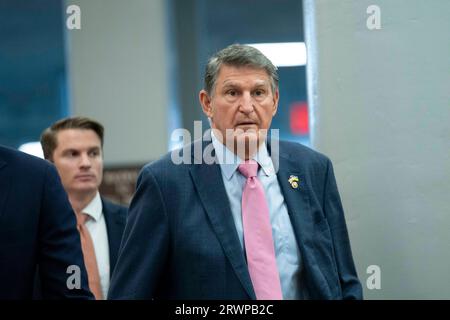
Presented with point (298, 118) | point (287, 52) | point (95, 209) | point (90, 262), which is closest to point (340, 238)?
point (90, 262)

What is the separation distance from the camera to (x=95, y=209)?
388cm

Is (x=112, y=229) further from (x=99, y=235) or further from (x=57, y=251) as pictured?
(x=57, y=251)

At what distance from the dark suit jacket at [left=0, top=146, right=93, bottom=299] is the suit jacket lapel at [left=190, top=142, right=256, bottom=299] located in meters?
0.46

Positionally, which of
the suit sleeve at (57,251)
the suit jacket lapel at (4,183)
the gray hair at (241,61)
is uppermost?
the gray hair at (241,61)

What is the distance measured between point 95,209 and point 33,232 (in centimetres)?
128

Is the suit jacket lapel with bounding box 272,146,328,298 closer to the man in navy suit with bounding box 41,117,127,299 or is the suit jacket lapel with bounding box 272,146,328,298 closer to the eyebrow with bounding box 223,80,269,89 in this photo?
the eyebrow with bounding box 223,80,269,89

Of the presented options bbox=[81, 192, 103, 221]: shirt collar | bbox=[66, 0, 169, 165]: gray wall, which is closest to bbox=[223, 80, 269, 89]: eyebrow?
bbox=[81, 192, 103, 221]: shirt collar

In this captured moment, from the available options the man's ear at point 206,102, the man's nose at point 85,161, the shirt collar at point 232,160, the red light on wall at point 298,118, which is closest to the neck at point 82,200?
the man's nose at point 85,161

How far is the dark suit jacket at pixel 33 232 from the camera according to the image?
2.56m

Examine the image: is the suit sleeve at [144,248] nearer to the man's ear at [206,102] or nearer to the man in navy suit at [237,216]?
the man in navy suit at [237,216]

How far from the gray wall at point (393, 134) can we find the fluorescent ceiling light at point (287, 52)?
17.8 feet

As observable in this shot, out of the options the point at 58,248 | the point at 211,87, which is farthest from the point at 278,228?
the point at 58,248

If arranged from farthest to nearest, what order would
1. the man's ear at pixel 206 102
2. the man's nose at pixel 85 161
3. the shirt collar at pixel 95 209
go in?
1. the man's nose at pixel 85 161
2. the shirt collar at pixel 95 209
3. the man's ear at pixel 206 102
